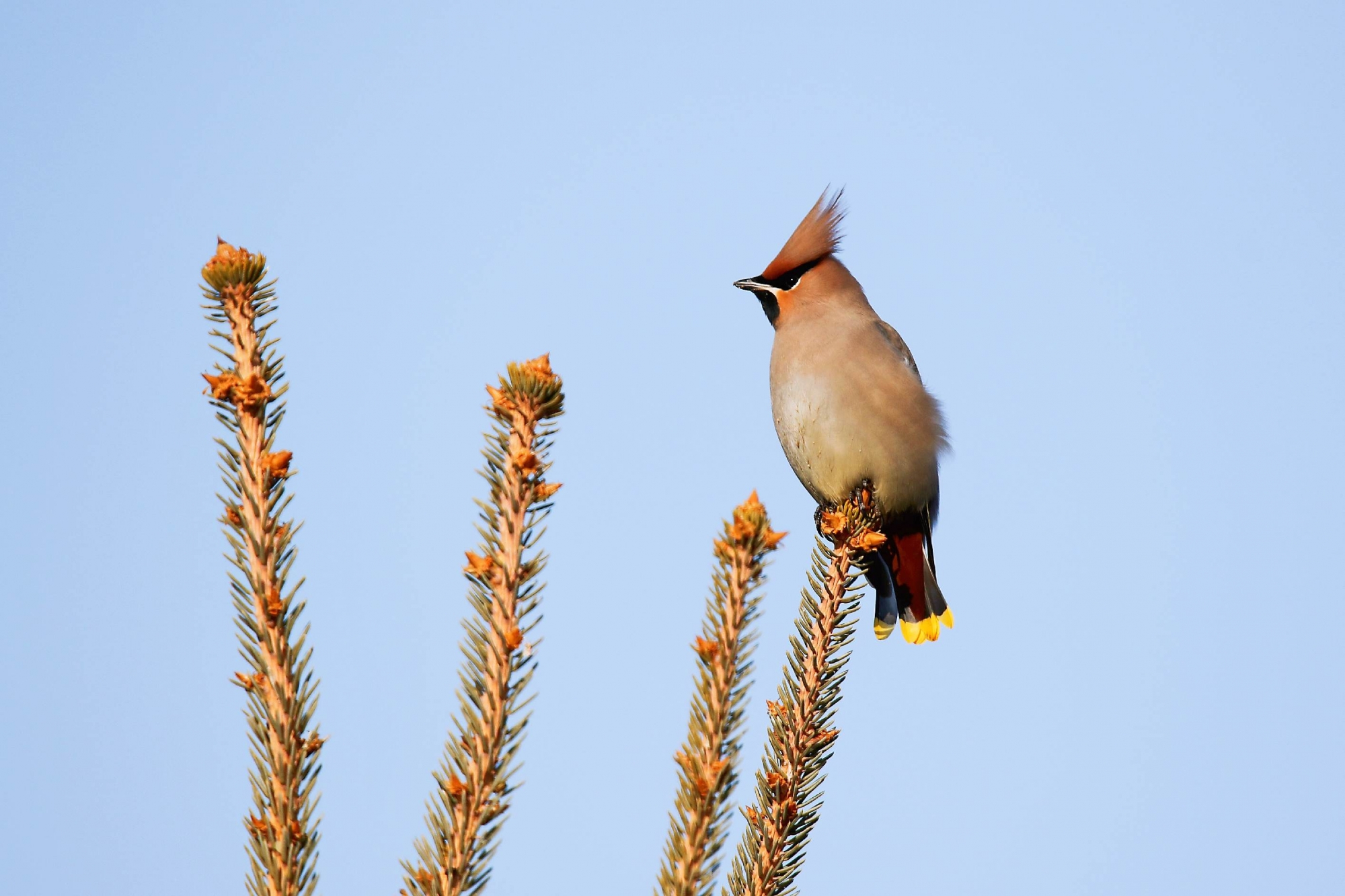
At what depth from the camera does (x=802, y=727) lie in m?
1.84

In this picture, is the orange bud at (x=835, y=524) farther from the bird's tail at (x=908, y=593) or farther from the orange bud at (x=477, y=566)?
the bird's tail at (x=908, y=593)

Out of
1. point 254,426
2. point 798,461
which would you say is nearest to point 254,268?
point 254,426

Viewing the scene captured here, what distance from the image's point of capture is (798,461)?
14.0 feet

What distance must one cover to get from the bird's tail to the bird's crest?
1.16 metres

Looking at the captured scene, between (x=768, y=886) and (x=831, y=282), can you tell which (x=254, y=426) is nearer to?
(x=768, y=886)

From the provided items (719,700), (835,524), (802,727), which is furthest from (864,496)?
(719,700)

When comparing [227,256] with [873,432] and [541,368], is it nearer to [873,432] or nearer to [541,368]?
[541,368]

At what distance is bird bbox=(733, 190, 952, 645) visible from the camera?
4117 millimetres

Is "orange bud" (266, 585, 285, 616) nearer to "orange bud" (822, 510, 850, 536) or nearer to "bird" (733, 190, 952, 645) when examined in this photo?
"orange bud" (822, 510, 850, 536)

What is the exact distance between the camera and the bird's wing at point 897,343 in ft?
14.8

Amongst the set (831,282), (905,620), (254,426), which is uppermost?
(831,282)

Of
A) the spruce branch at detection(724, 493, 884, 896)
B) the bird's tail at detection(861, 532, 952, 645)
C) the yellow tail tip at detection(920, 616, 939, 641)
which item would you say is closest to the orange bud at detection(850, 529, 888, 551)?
the spruce branch at detection(724, 493, 884, 896)

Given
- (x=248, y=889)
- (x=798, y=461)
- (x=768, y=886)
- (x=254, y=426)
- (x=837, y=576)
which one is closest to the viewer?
(x=248, y=889)

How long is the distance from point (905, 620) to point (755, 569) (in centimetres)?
301
